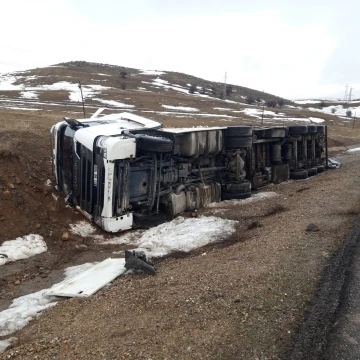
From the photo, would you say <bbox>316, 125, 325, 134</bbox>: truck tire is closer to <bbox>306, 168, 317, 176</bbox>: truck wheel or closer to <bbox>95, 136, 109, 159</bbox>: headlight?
<bbox>306, 168, 317, 176</bbox>: truck wheel

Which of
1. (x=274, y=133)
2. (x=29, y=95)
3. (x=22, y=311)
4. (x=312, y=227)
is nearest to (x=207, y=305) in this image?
(x=22, y=311)

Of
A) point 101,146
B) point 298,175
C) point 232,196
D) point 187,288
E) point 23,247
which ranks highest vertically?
point 101,146

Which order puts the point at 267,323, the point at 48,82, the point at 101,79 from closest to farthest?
the point at 267,323
the point at 48,82
the point at 101,79

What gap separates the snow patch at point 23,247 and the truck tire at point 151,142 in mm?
2334

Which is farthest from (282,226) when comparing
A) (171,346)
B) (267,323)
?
(171,346)

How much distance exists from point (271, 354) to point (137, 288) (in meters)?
2.00

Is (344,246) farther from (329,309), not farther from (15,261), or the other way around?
(15,261)

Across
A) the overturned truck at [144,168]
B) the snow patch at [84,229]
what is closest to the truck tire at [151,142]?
the overturned truck at [144,168]

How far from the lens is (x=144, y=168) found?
802cm

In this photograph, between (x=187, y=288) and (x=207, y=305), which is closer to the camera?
(x=207, y=305)

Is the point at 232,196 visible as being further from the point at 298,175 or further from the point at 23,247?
the point at 23,247

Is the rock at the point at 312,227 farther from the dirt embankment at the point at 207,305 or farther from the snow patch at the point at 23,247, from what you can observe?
the snow patch at the point at 23,247

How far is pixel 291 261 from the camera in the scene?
4.80m

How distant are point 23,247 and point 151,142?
277 cm
